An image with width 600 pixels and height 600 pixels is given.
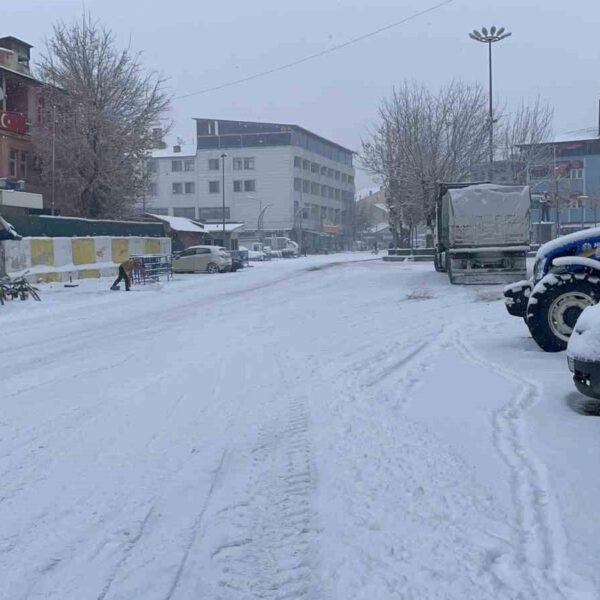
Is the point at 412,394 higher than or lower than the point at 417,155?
lower

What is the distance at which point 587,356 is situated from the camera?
6574mm

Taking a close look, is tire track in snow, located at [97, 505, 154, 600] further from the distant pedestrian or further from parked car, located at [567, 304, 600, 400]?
the distant pedestrian

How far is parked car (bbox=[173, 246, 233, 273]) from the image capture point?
38772 mm

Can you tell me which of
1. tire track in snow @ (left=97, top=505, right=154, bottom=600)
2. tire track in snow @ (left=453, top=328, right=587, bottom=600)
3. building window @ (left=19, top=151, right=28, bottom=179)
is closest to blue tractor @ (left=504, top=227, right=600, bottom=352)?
tire track in snow @ (left=453, top=328, right=587, bottom=600)

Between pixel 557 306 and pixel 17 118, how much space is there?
1453 inches

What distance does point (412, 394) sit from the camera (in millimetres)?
7898

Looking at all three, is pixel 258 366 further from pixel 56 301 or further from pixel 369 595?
pixel 56 301

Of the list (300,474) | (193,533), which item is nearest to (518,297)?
(300,474)

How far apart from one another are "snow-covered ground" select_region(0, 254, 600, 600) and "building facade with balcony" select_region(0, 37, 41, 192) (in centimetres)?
3196

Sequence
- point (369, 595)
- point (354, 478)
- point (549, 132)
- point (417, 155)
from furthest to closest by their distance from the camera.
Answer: point (549, 132)
point (417, 155)
point (354, 478)
point (369, 595)

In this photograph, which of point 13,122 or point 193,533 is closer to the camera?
point 193,533

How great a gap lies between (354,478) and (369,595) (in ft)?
5.49

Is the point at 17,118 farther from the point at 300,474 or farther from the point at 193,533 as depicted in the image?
the point at 193,533

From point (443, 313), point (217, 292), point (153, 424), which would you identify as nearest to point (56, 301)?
point (217, 292)
